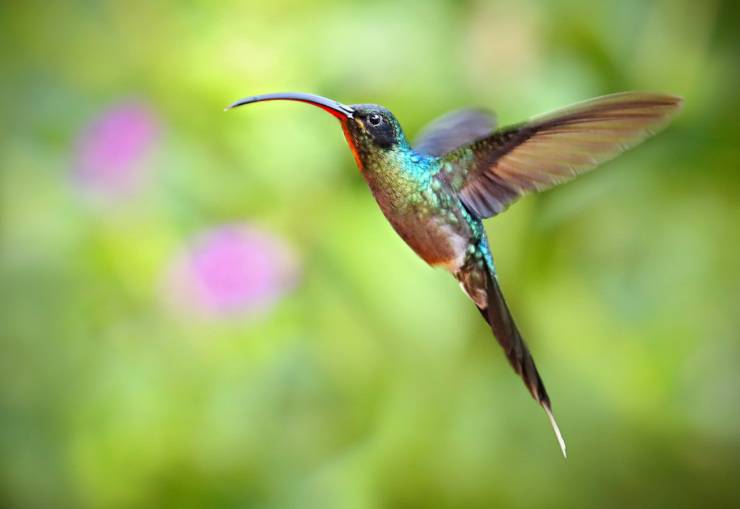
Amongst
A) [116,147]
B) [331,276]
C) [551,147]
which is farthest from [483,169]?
[116,147]

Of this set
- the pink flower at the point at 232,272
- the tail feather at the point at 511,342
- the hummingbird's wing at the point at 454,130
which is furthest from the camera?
the pink flower at the point at 232,272

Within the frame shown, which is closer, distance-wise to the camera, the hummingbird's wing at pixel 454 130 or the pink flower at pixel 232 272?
the hummingbird's wing at pixel 454 130

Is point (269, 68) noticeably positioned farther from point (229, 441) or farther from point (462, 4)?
point (229, 441)

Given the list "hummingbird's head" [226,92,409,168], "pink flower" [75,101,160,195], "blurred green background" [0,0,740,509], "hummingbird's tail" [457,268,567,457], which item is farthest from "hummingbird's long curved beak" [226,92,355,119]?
"pink flower" [75,101,160,195]

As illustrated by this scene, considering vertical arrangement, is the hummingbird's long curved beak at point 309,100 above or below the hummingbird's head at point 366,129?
above

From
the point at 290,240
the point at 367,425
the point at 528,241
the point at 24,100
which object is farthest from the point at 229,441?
the point at 24,100

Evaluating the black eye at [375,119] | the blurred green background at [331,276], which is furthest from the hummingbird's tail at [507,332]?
the blurred green background at [331,276]

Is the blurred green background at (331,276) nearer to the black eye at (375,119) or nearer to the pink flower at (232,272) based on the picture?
the pink flower at (232,272)

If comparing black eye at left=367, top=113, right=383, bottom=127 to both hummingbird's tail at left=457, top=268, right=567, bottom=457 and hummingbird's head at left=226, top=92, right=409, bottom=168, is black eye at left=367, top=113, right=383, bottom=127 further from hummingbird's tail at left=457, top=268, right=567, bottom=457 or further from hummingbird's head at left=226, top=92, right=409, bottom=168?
hummingbird's tail at left=457, top=268, right=567, bottom=457
